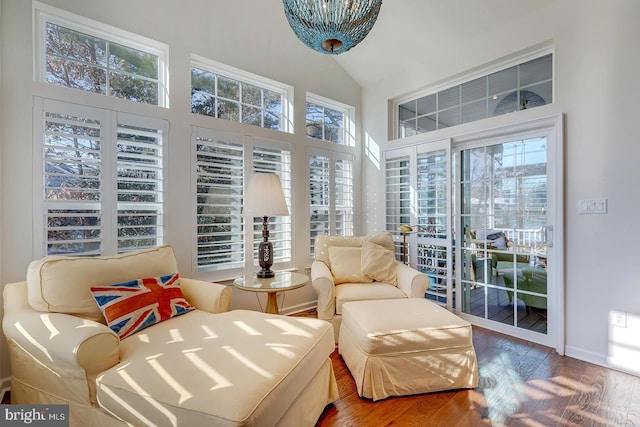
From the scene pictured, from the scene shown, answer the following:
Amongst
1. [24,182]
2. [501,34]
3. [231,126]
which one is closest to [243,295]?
[231,126]

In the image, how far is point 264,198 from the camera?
251 cm

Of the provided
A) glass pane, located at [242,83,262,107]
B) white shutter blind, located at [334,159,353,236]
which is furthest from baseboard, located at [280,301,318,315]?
glass pane, located at [242,83,262,107]

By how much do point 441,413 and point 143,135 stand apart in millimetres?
2748

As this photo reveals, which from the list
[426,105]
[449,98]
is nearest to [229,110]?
[426,105]

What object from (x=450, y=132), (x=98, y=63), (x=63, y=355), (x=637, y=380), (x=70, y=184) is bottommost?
(x=637, y=380)

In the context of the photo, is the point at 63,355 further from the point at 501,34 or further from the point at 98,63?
the point at 501,34

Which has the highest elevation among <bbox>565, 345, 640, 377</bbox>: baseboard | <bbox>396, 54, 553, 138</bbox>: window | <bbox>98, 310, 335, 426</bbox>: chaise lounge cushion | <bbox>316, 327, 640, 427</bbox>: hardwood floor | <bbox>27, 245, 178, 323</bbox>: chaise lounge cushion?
<bbox>396, 54, 553, 138</bbox>: window

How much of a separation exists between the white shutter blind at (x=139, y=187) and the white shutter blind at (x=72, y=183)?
0.14 meters

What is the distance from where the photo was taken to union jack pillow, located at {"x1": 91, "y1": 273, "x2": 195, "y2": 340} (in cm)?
166

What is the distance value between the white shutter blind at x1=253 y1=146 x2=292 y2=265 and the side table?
551 mm

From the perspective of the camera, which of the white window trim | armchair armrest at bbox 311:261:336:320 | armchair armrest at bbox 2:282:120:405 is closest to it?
armchair armrest at bbox 2:282:120:405

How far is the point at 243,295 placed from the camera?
295cm

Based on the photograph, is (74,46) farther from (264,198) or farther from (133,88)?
(264,198)

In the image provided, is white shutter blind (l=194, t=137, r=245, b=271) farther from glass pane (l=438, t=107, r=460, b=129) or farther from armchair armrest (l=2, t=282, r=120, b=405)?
glass pane (l=438, t=107, r=460, b=129)
